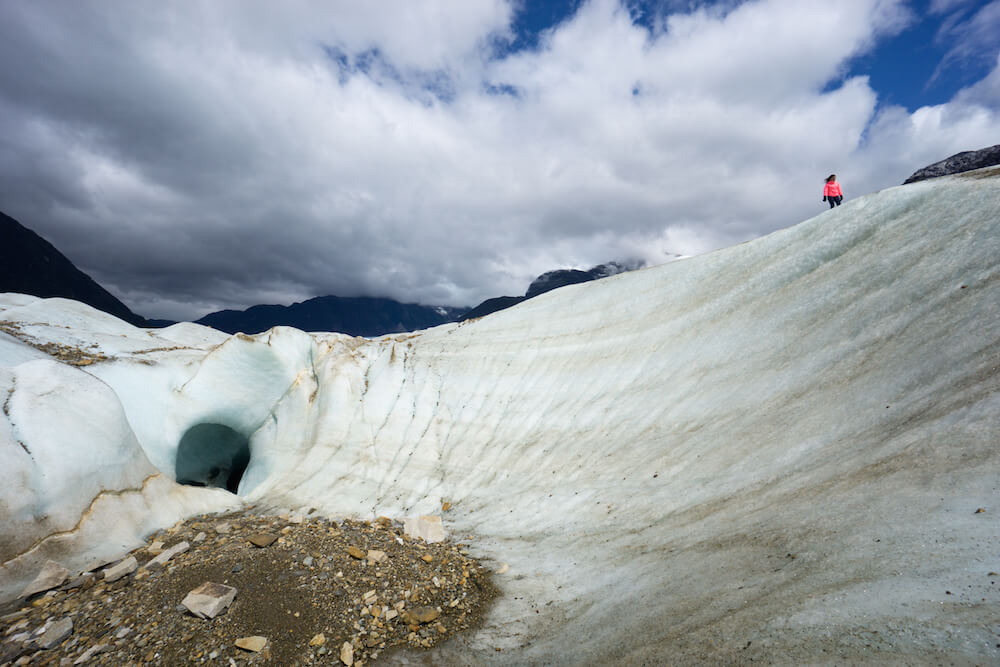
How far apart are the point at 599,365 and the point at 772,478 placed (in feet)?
26.8

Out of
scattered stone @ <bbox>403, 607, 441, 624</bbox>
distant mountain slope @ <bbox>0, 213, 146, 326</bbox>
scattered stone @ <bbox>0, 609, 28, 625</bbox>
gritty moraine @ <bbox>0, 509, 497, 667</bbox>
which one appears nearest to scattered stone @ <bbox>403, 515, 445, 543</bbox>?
gritty moraine @ <bbox>0, 509, 497, 667</bbox>

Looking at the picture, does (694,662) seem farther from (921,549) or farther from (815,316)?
(815,316)

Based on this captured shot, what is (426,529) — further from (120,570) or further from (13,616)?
(13,616)

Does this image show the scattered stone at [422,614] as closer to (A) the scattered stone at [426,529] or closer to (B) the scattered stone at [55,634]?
(A) the scattered stone at [426,529]

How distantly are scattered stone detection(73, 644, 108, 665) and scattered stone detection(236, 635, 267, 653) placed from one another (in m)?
2.57

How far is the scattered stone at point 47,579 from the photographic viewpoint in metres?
Answer: 9.34

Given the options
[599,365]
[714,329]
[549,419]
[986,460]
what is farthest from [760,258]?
[986,460]

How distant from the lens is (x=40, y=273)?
607 ft

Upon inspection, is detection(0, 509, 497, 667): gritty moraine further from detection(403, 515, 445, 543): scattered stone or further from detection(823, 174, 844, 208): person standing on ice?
detection(823, 174, 844, 208): person standing on ice

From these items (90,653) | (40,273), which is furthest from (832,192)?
(40,273)

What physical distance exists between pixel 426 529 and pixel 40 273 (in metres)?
269

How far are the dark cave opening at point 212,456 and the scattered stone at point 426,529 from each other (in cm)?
1320

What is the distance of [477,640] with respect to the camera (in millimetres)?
6883

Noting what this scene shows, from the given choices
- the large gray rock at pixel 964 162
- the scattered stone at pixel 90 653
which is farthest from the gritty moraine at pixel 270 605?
the large gray rock at pixel 964 162
